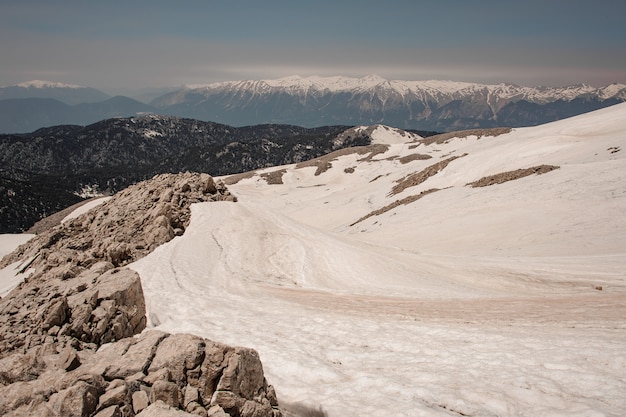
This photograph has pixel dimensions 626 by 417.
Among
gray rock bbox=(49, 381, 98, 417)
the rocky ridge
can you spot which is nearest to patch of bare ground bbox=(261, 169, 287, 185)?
the rocky ridge

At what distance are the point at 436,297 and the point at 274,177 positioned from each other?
357 feet

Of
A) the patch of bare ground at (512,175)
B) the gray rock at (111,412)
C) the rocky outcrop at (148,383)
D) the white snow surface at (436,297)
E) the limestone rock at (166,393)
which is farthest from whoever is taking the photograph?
the patch of bare ground at (512,175)

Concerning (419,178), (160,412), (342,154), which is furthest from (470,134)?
(160,412)

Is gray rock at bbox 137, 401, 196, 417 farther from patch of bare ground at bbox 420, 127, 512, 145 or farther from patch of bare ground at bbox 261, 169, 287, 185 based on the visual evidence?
patch of bare ground at bbox 420, 127, 512, 145

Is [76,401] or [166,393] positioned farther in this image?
[166,393]

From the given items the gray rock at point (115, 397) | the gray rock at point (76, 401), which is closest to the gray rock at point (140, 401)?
the gray rock at point (115, 397)

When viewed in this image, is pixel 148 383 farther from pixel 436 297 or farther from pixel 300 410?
pixel 436 297

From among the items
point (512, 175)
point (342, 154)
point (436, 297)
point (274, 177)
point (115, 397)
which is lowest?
point (274, 177)

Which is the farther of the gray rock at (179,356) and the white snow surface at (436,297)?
the white snow surface at (436,297)

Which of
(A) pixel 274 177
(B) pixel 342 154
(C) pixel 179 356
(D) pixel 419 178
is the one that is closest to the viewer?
(C) pixel 179 356

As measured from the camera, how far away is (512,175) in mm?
42062

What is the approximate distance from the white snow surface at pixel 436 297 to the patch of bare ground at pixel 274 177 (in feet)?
260

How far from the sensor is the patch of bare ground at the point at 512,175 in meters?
39.8

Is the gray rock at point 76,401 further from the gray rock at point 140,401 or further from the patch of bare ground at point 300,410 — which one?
the patch of bare ground at point 300,410
